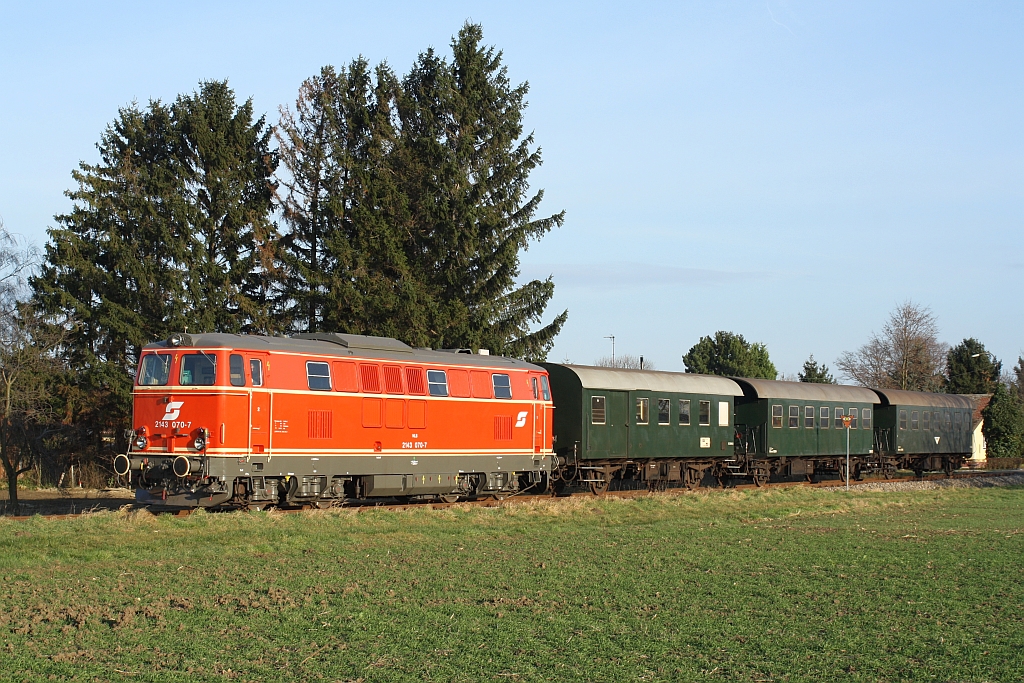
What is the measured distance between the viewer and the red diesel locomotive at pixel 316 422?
67.4 feet

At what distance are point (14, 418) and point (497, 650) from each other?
3341 cm

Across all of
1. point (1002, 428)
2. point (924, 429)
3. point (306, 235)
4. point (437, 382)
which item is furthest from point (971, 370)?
point (437, 382)

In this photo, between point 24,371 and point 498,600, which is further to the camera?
point 24,371

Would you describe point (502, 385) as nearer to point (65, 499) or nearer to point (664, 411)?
point (664, 411)

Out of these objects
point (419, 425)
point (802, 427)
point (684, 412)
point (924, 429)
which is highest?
point (684, 412)

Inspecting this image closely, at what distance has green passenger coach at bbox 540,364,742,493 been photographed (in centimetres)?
2948

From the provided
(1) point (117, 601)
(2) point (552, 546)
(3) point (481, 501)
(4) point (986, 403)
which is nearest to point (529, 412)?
(3) point (481, 501)

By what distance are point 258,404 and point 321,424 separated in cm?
172

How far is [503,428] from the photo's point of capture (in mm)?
26812

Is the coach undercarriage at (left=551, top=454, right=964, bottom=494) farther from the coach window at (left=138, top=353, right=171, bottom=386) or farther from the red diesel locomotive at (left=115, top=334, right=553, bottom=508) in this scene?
the coach window at (left=138, top=353, right=171, bottom=386)

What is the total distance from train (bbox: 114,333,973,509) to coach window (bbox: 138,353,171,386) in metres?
0.04

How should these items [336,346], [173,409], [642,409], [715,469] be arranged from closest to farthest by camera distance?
[173,409] → [336,346] → [642,409] → [715,469]

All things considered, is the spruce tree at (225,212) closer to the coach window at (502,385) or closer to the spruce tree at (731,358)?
the coach window at (502,385)

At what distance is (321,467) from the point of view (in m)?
22.2
